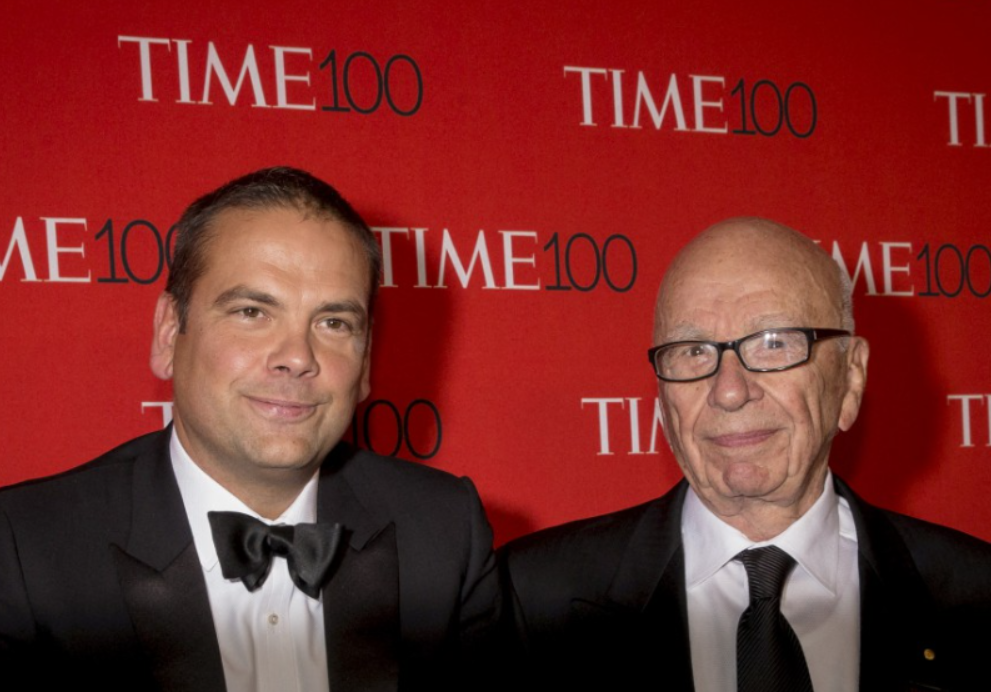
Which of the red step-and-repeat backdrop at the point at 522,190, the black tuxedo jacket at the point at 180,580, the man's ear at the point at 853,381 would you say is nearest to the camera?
the black tuxedo jacket at the point at 180,580

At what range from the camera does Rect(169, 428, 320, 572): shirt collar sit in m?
2.24

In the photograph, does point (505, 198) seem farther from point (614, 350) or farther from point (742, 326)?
point (742, 326)

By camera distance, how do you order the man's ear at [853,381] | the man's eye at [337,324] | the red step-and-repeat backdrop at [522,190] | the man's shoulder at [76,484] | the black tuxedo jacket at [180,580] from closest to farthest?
1. the black tuxedo jacket at [180,580]
2. the man's shoulder at [76,484]
3. the man's eye at [337,324]
4. the man's ear at [853,381]
5. the red step-and-repeat backdrop at [522,190]

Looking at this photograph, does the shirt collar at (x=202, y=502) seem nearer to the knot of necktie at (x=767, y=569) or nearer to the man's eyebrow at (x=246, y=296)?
Result: the man's eyebrow at (x=246, y=296)

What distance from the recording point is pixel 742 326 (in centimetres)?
227

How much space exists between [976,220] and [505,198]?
5.35 ft

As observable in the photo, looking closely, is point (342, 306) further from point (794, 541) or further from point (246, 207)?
point (794, 541)

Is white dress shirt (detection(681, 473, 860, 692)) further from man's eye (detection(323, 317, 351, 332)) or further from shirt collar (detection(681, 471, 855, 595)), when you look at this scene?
man's eye (detection(323, 317, 351, 332))

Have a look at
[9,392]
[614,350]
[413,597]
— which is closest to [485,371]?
[614,350]

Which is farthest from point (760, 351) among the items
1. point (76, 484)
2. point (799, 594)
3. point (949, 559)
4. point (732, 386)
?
point (76, 484)

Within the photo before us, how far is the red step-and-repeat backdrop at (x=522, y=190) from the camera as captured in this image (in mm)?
2908

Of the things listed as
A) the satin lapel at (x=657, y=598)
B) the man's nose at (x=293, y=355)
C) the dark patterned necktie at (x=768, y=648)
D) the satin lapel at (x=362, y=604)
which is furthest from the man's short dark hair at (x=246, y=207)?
the dark patterned necktie at (x=768, y=648)

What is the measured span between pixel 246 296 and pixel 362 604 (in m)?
0.65

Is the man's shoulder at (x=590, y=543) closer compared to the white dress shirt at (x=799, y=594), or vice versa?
the white dress shirt at (x=799, y=594)
